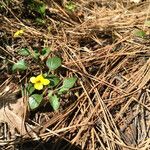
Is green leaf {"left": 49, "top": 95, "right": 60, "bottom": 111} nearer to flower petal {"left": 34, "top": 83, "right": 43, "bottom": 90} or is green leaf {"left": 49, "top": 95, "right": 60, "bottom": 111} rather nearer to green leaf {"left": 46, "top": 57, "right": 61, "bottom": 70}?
flower petal {"left": 34, "top": 83, "right": 43, "bottom": 90}

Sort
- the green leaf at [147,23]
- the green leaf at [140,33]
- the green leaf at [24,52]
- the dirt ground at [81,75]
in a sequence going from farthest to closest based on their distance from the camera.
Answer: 1. the green leaf at [147,23]
2. the green leaf at [140,33]
3. the green leaf at [24,52]
4. the dirt ground at [81,75]

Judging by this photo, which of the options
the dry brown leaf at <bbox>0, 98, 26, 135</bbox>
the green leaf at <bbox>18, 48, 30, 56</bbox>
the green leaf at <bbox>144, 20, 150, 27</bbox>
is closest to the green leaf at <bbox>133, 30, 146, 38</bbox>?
the green leaf at <bbox>144, 20, 150, 27</bbox>

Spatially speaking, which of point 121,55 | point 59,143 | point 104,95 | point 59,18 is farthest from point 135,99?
point 59,18

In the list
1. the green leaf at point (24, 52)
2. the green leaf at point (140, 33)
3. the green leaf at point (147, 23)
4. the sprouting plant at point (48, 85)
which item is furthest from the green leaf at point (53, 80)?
the green leaf at point (147, 23)

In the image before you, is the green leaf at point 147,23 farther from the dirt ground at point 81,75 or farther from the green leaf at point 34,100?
the green leaf at point 34,100

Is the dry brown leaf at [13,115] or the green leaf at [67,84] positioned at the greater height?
the green leaf at [67,84]

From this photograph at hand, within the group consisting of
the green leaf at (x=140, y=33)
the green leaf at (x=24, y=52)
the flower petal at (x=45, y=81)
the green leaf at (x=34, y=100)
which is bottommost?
the green leaf at (x=34, y=100)

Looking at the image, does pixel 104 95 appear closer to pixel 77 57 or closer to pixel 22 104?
pixel 77 57
